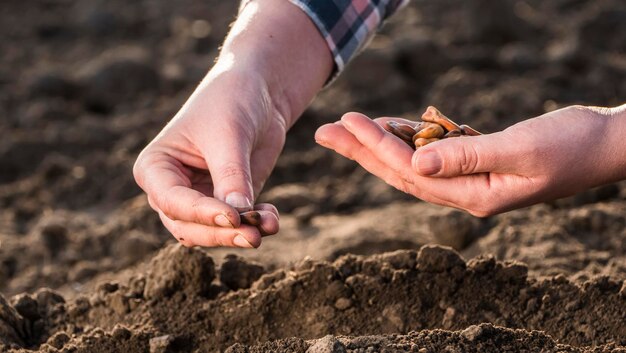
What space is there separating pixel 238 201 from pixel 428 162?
0.43 m

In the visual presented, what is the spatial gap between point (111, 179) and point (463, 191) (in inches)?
114

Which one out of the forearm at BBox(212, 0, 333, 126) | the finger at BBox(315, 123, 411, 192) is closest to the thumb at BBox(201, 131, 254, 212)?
the finger at BBox(315, 123, 411, 192)

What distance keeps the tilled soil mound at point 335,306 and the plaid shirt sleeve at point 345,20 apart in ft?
2.09

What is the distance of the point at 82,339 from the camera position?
264 centimetres

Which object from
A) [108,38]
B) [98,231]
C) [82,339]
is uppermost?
[82,339]

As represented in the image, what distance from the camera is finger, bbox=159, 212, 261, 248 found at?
2344mm

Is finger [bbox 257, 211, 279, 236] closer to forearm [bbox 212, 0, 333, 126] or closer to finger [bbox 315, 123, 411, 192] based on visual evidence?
finger [bbox 315, 123, 411, 192]

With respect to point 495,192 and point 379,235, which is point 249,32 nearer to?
point 495,192

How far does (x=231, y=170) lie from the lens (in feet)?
8.09

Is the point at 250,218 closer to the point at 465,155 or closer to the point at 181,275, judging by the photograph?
the point at 465,155

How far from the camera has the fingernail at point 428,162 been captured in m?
2.34

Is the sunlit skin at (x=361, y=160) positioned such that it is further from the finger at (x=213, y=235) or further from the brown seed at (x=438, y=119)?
the brown seed at (x=438, y=119)

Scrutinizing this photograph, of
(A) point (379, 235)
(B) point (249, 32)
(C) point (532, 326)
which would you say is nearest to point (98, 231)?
(A) point (379, 235)

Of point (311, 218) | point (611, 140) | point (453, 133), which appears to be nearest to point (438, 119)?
point (453, 133)
